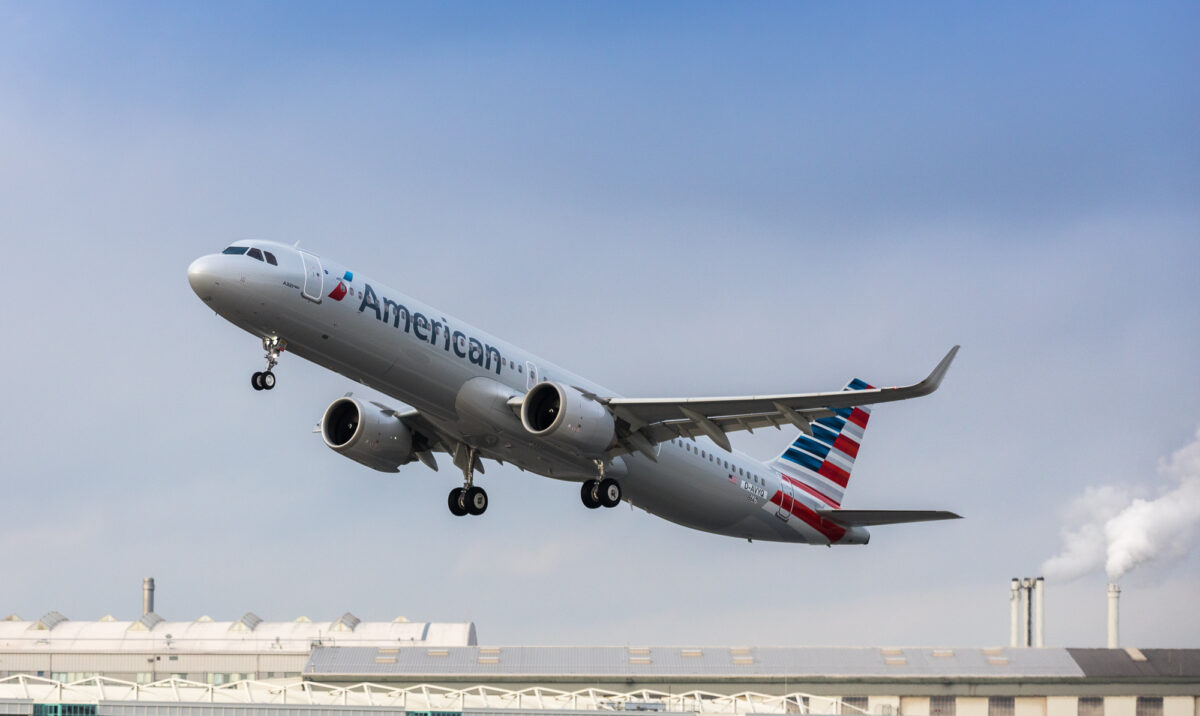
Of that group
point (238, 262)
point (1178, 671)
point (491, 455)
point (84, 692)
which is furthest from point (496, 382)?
point (1178, 671)

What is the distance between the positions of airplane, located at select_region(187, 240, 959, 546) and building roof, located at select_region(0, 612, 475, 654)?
4177 cm

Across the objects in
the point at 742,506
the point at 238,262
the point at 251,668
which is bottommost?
the point at 251,668

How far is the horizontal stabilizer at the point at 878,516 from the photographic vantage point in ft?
165

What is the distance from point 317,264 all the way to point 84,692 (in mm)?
25310

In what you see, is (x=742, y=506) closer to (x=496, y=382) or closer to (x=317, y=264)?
(x=496, y=382)

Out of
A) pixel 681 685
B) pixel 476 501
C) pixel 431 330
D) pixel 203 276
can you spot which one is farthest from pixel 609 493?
pixel 681 685

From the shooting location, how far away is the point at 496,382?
1730 inches

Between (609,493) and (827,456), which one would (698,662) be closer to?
(827,456)

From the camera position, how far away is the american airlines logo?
41031 millimetres

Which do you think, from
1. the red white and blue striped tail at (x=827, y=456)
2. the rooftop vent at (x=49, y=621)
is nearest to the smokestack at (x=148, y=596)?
the rooftop vent at (x=49, y=621)

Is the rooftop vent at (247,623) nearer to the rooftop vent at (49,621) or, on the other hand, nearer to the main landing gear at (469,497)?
the rooftop vent at (49,621)

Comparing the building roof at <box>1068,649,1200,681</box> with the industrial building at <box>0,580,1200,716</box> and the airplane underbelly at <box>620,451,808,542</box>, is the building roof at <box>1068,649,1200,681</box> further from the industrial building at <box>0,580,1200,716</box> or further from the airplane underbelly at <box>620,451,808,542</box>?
the airplane underbelly at <box>620,451,808,542</box>

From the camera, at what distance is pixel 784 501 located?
54531 mm

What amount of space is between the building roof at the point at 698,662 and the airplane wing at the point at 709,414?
26.3 m
